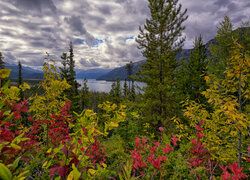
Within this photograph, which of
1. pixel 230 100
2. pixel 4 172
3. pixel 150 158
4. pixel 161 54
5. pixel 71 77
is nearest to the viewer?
pixel 4 172

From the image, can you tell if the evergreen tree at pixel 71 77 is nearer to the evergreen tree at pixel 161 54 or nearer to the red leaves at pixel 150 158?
the evergreen tree at pixel 161 54

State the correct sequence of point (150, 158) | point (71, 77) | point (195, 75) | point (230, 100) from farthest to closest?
point (71, 77)
point (195, 75)
point (230, 100)
point (150, 158)

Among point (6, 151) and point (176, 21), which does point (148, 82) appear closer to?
point (176, 21)

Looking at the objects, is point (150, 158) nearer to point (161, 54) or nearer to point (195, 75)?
point (161, 54)

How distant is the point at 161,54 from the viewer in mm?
9367

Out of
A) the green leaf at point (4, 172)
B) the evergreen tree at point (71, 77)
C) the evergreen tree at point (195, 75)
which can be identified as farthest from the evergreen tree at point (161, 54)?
the evergreen tree at point (71, 77)

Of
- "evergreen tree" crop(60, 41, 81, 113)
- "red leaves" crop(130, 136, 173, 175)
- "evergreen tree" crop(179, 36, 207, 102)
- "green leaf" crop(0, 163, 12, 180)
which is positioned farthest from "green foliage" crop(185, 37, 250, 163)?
"evergreen tree" crop(60, 41, 81, 113)

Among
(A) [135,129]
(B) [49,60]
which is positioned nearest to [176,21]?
(A) [135,129]

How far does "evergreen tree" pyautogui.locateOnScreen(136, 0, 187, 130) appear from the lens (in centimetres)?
933

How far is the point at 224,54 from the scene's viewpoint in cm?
1080

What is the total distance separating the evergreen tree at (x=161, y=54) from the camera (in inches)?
367

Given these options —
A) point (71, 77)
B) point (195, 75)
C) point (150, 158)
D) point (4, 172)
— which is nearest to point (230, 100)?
point (150, 158)

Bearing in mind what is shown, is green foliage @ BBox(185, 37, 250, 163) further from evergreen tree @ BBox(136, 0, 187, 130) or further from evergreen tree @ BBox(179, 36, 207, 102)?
evergreen tree @ BBox(179, 36, 207, 102)

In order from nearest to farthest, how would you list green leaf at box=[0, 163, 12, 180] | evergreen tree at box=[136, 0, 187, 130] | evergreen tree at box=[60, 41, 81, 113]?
1. green leaf at box=[0, 163, 12, 180]
2. evergreen tree at box=[136, 0, 187, 130]
3. evergreen tree at box=[60, 41, 81, 113]
